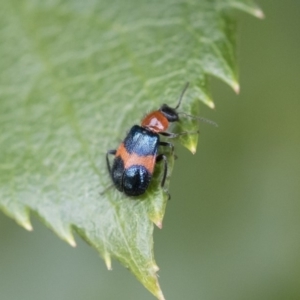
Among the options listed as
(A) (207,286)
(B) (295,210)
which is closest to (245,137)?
(B) (295,210)

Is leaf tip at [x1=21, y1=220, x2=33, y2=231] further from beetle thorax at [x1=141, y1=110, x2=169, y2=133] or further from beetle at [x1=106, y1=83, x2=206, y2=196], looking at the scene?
beetle thorax at [x1=141, y1=110, x2=169, y2=133]

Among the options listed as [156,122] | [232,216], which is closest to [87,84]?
[156,122]

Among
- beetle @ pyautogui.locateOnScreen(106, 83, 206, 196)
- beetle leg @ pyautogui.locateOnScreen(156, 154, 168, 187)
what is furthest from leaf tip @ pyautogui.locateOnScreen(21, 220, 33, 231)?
beetle leg @ pyautogui.locateOnScreen(156, 154, 168, 187)

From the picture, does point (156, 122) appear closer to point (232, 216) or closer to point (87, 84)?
point (87, 84)

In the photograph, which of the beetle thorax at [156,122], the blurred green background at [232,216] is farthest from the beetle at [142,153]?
the blurred green background at [232,216]

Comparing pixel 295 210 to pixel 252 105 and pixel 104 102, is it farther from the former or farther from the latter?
pixel 104 102

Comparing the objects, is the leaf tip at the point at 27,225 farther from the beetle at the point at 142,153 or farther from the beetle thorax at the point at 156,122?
the beetle thorax at the point at 156,122
